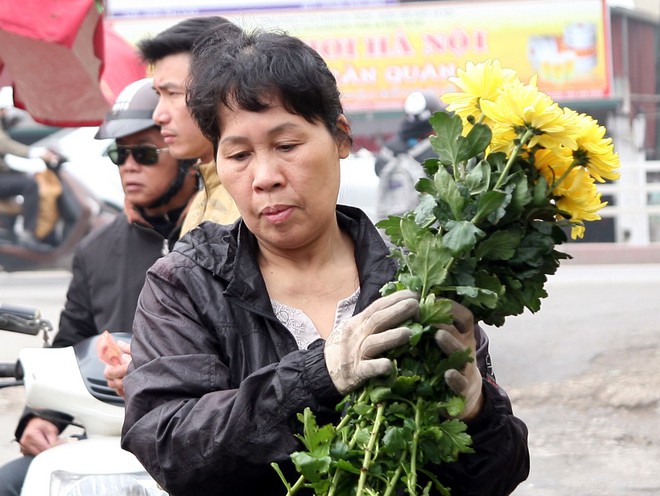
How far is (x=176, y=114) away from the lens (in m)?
3.22

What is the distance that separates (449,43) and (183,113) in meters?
11.6

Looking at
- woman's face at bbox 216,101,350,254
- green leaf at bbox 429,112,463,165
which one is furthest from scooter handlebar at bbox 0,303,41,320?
green leaf at bbox 429,112,463,165

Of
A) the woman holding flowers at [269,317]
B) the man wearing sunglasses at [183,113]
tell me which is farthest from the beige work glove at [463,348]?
the man wearing sunglasses at [183,113]

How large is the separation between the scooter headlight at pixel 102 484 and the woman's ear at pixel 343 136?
2.93 feet

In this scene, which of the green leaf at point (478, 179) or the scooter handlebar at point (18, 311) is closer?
the green leaf at point (478, 179)

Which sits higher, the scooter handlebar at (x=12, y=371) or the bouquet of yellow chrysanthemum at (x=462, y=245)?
the bouquet of yellow chrysanthemum at (x=462, y=245)

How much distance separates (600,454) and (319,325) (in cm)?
387

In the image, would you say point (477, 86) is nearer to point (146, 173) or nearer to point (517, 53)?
point (146, 173)

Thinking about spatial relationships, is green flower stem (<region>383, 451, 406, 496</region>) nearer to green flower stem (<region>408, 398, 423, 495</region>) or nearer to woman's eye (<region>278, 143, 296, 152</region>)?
green flower stem (<region>408, 398, 423, 495</region>)

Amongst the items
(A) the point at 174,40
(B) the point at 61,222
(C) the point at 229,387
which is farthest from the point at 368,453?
(B) the point at 61,222

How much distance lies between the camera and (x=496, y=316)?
1.90 m

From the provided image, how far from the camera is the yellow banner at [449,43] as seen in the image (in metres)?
14.3

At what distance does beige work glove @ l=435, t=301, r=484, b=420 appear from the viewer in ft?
5.85

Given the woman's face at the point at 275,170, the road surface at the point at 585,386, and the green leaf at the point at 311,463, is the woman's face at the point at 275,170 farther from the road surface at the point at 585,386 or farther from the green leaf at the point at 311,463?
the road surface at the point at 585,386
